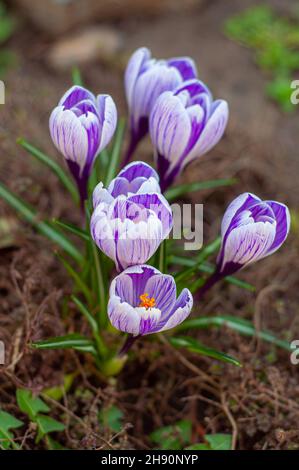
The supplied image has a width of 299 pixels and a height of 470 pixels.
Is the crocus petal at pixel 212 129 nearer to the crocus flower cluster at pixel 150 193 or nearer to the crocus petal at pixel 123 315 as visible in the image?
the crocus flower cluster at pixel 150 193

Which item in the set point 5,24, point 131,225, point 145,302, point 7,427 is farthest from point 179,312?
point 5,24

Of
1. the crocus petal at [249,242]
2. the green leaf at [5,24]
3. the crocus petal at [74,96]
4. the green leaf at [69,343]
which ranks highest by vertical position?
the green leaf at [5,24]

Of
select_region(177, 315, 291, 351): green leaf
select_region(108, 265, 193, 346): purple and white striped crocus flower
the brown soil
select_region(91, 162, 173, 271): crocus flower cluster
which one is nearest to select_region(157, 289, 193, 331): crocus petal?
select_region(108, 265, 193, 346): purple and white striped crocus flower

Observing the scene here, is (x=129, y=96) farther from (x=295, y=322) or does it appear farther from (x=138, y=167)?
(x=295, y=322)

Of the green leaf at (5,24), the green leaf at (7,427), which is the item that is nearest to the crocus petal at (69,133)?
the green leaf at (7,427)

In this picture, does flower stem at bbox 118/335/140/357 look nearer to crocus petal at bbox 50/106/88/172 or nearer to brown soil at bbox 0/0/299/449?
brown soil at bbox 0/0/299/449
